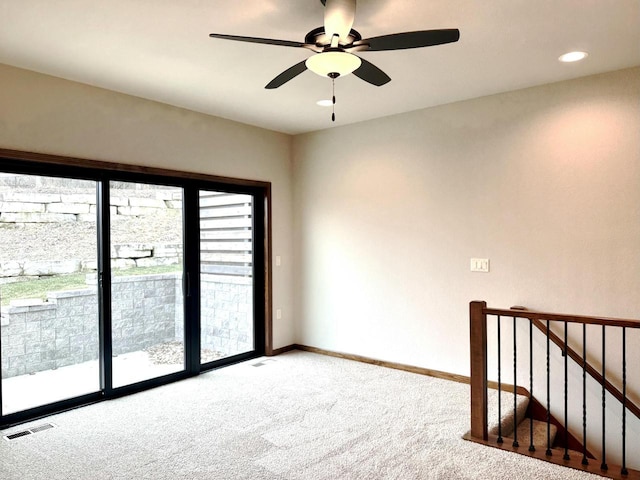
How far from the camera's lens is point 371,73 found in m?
2.61

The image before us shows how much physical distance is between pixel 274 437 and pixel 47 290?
6.68 feet

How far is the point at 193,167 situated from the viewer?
444 centimetres

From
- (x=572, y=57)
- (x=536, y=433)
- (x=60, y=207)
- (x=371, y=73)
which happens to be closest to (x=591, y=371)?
(x=536, y=433)

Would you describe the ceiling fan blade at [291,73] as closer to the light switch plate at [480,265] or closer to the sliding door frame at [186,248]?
the sliding door frame at [186,248]

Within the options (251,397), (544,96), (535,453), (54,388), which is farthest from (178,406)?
(544,96)

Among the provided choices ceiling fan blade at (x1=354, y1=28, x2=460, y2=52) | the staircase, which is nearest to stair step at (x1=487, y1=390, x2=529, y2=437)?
the staircase

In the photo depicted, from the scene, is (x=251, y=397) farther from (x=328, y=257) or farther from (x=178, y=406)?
(x=328, y=257)

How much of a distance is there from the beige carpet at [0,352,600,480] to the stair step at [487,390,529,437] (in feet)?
0.61

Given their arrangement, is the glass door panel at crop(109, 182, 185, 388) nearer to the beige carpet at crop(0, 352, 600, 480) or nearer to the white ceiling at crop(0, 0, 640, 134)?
the beige carpet at crop(0, 352, 600, 480)

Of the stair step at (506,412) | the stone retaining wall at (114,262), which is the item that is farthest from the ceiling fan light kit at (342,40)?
the stair step at (506,412)

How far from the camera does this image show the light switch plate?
13.4ft

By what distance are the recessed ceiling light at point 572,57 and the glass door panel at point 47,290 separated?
3.64 meters

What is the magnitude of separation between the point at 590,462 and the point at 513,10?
8.61 ft

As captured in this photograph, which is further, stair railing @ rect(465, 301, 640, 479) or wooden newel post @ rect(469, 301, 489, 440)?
wooden newel post @ rect(469, 301, 489, 440)
